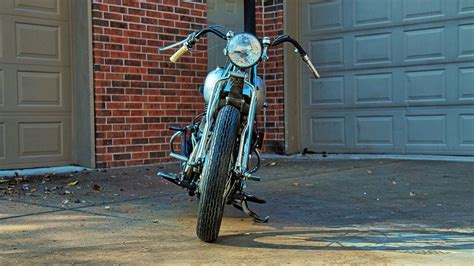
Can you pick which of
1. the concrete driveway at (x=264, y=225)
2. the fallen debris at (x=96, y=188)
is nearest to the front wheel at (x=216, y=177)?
the concrete driveway at (x=264, y=225)

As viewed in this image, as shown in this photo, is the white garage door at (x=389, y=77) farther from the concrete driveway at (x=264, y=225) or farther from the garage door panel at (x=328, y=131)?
the concrete driveway at (x=264, y=225)

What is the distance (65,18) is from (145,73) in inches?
→ 45.6

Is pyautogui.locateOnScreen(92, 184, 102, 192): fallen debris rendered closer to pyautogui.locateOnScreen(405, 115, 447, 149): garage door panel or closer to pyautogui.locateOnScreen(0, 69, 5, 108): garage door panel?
pyautogui.locateOnScreen(0, 69, 5, 108): garage door panel

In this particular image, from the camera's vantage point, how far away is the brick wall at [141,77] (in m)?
7.27

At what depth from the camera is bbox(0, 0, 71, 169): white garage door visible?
6793 mm

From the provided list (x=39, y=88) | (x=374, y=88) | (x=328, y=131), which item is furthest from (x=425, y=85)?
(x=39, y=88)

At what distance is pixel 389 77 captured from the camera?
319 inches

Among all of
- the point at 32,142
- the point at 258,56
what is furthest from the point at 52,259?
the point at 32,142

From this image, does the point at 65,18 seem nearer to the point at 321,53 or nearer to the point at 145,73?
the point at 145,73

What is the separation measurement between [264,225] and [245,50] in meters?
1.26

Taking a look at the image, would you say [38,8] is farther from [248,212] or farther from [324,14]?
[248,212]

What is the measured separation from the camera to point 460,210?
181 inches

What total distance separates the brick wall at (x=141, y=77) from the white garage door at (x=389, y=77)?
1.71 metres

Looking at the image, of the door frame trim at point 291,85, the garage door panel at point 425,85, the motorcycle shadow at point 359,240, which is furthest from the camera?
the door frame trim at point 291,85
